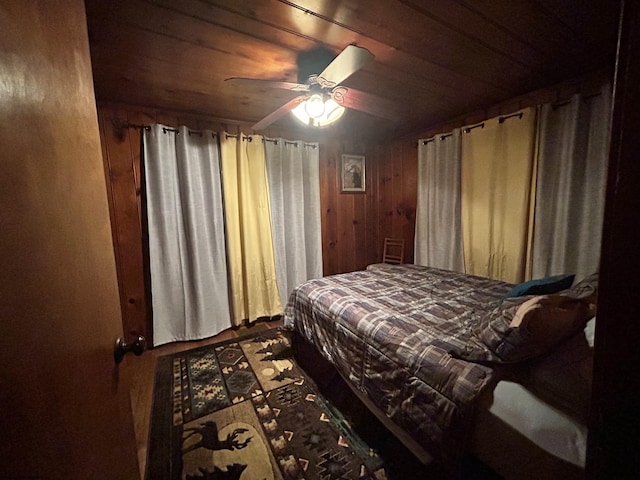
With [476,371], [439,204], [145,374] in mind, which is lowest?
[145,374]

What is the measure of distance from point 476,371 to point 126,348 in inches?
48.9

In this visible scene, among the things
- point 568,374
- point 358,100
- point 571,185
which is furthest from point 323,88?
point 571,185

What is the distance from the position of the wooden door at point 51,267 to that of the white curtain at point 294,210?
2321 mm

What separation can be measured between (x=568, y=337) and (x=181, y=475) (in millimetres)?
1810

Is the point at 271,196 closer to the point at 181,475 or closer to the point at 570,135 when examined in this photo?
the point at 181,475

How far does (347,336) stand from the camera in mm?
1562

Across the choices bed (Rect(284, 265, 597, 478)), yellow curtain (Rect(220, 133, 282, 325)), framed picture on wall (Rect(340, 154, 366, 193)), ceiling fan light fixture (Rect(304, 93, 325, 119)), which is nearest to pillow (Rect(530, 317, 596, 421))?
bed (Rect(284, 265, 597, 478))

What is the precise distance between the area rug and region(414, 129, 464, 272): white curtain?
2006mm

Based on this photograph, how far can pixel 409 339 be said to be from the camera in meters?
1.29

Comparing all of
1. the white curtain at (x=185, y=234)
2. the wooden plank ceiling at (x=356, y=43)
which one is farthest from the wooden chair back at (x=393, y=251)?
the white curtain at (x=185, y=234)

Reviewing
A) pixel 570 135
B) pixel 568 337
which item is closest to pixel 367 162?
pixel 570 135

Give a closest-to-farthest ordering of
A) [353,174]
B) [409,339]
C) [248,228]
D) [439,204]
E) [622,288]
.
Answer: [622,288]
[409,339]
[248,228]
[439,204]
[353,174]

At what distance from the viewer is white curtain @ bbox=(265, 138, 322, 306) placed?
3.04m

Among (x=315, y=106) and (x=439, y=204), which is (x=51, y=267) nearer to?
(x=315, y=106)
